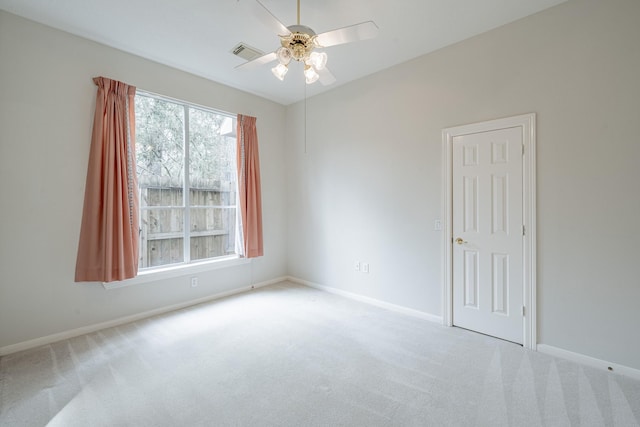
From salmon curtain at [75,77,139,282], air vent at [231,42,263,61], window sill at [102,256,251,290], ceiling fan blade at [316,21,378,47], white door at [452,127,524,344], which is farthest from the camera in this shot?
window sill at [102,256,251,290]

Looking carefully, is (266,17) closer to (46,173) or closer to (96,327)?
(46,173)

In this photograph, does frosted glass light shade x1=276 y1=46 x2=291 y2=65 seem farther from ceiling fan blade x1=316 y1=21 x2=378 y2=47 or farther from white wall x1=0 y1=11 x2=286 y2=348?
white wall x1=0 y1=11 x2=286 y2=348

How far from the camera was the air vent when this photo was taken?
9.83 ft

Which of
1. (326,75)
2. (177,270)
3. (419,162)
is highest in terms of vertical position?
(326,75)

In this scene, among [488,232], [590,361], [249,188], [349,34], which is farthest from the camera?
[249,188]

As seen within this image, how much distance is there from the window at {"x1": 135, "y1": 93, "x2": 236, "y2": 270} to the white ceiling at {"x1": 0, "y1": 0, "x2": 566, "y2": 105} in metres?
0.70

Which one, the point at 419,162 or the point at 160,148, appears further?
the point at 160,148

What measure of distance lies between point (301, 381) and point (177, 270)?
2279 millimetres

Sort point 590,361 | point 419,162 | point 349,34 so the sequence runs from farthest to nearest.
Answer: point 419,162, point 590,361, point 349,34

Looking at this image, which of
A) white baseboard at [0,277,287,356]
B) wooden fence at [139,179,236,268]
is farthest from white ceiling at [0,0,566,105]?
white baseboard at [0,277,287,356]

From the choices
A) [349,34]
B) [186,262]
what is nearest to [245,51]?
[349,34]

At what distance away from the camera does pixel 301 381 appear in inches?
83.9

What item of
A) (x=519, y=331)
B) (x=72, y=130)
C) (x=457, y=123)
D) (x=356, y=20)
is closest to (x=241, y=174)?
(x=72, y=130)

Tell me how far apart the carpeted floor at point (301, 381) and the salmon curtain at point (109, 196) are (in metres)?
0.70
